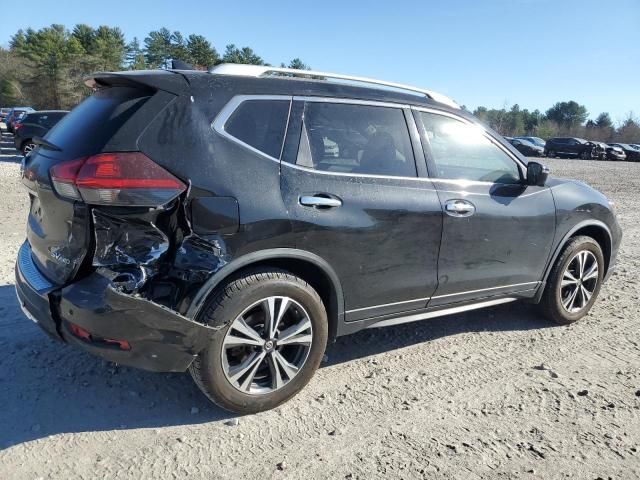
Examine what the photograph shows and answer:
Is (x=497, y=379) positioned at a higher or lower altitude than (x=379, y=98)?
lower

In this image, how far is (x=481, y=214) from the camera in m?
3.63

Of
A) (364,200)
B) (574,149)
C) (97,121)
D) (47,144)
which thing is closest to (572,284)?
(364,200)

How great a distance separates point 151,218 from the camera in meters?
2.56

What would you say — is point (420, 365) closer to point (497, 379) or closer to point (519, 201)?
point (497, 379)

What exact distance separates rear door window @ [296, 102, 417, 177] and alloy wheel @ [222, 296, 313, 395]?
0.88m

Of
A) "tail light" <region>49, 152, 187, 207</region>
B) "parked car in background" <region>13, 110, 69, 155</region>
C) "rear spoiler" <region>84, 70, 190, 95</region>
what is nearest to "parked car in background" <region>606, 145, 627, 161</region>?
"parked car in background" <region>13, 110, 69, 155</region>

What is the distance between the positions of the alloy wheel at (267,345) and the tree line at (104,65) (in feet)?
111

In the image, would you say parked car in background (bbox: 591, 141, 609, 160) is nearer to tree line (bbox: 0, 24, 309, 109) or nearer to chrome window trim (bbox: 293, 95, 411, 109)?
tree line (bbox: 0, 24, 309, 109)

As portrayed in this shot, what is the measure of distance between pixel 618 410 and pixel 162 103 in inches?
128

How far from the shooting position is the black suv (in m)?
2.58

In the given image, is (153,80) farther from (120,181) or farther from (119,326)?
(119,326)

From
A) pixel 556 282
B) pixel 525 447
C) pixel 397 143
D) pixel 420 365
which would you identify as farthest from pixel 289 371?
pixel 556 282

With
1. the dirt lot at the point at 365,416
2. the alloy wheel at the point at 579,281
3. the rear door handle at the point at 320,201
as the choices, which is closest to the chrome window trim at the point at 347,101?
the rear door handle at the point at 320,201

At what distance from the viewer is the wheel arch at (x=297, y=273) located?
267 cm
